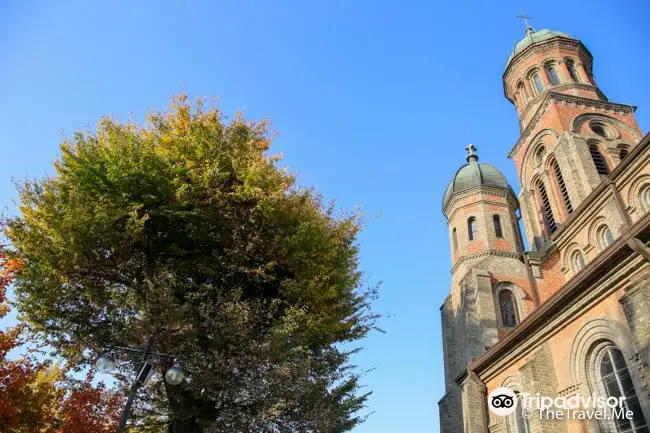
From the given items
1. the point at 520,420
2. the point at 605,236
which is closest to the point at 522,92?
the point at 605,236

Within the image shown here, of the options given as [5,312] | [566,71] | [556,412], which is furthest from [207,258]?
[566,71]

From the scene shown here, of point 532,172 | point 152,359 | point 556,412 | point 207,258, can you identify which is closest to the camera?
point 152,359

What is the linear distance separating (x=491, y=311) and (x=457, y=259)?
16.9 ft

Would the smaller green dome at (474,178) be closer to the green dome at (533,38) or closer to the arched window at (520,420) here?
the green dome at (533,38)

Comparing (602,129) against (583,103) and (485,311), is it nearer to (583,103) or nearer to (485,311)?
(583,103)

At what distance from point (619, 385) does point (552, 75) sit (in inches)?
889

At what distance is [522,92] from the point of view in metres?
27.8

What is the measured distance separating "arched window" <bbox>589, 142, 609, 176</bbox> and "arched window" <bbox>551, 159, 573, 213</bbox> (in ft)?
5.07

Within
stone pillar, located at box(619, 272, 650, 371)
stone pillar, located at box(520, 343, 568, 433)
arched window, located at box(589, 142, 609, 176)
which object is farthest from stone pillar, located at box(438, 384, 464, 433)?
stone pillar, located at box(619, 272, 650, 371)

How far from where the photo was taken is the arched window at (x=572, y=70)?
25.7 meters

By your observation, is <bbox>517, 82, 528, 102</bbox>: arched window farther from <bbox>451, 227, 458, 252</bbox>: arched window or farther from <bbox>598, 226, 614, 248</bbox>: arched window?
<bbox>598, 226, 614, 248</bbox>: arched window

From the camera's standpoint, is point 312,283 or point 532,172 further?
point 532,172

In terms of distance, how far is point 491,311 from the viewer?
22.0m

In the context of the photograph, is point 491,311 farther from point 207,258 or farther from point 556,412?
point 207,258
